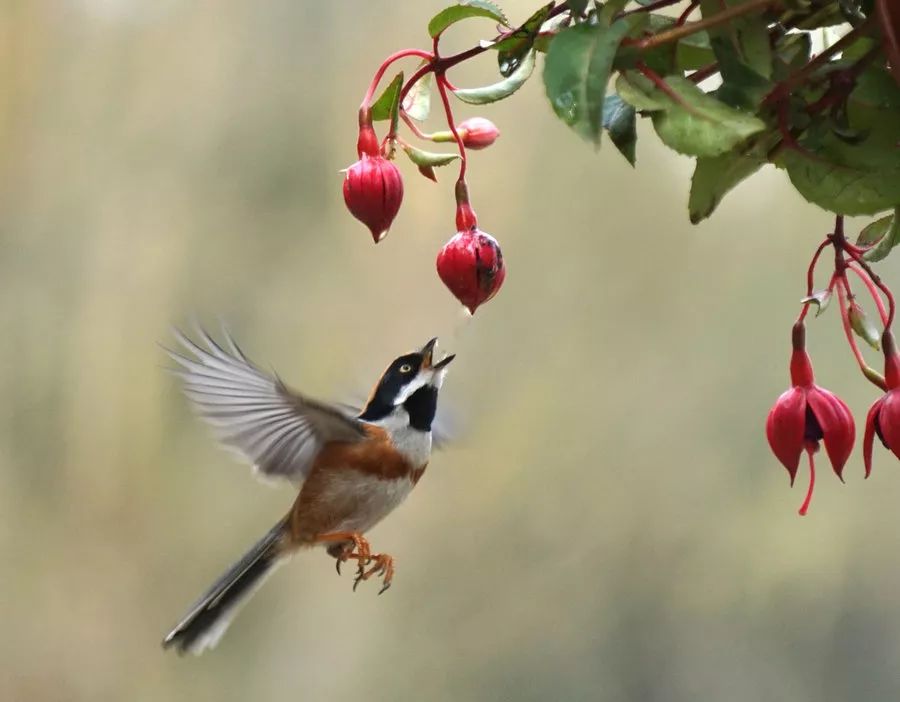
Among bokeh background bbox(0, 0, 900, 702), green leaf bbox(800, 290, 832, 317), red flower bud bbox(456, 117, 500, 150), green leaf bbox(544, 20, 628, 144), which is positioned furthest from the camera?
bokeh background bbox(0, 0, 900, 702)

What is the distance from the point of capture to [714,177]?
1.52 feet

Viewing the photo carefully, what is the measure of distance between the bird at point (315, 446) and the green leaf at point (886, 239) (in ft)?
1.08

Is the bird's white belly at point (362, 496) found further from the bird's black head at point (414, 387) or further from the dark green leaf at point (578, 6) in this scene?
the dark green leaf at point (578, 6)

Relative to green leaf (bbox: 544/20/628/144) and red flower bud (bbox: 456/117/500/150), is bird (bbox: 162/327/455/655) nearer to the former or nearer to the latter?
red flower bud (bbox: 456/117/500/150)

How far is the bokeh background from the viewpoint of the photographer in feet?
5.40

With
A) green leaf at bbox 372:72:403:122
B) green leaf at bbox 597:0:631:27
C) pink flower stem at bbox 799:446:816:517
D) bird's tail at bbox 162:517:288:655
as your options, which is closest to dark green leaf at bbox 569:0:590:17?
green leaf at bbox 597:0:631:27

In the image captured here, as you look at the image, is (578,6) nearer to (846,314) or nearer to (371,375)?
(846,314)

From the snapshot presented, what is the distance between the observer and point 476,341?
1686 millimetres

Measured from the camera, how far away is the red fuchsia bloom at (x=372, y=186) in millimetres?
537

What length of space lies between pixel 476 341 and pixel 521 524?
298mm

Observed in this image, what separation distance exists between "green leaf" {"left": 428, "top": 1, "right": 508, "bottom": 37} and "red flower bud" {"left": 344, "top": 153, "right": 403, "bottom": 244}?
74 mm

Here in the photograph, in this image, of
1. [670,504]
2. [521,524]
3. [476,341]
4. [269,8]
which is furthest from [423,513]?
[269,8]

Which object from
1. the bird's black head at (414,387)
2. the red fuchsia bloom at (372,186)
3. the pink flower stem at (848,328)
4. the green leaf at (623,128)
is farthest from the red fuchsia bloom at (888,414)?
the bird's black head at (414,387)

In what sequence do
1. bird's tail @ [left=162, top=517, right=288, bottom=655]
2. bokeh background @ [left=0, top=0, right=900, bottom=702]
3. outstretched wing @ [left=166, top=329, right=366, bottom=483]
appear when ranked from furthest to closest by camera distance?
bokeh background @ [left=0, top=0, right=900, bottom=702], bird's tail @ [left=162, top=517, right=288, bottom=655], outstretched wing @ [left=166, top=329, right=366, bottom=483]
